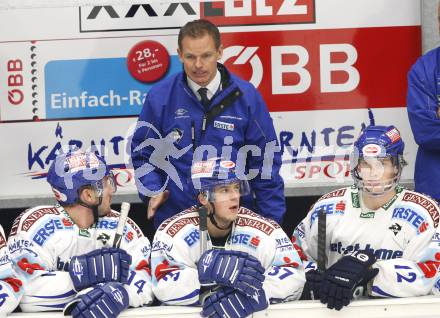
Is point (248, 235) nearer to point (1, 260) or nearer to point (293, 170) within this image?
point (1, 260)

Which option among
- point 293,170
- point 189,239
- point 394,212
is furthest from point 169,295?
point 293,170

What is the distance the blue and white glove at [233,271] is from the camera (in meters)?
4.48

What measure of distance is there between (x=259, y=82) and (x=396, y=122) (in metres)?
0.88

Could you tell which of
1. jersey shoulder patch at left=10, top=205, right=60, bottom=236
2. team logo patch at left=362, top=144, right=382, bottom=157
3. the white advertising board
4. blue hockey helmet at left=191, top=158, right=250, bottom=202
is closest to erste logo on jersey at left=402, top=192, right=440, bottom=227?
team logo patch at left=362, top=144, right=382, bottom=157

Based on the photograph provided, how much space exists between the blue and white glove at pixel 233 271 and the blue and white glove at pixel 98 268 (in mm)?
367

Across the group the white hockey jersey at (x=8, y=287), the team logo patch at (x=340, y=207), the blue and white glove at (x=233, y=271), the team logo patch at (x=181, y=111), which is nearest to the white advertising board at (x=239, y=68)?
the team logo patch at (x=181, y=111)

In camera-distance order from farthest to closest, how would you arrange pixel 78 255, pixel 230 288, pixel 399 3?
1. pixel 399 3
2. pixel 78 255
3. pixel 230 288

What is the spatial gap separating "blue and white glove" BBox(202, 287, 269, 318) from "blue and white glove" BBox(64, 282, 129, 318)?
37 cm

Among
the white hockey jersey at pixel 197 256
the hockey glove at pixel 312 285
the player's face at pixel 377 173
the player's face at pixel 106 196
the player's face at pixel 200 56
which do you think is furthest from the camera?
the player's face at pixel 200 56

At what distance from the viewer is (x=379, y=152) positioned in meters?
5.05

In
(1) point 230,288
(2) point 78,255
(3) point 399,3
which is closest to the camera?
(1) point 230,288

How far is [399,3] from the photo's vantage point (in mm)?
6453

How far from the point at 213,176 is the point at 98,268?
2.31 feet

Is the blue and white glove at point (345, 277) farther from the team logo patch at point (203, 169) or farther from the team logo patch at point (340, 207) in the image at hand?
the team logo patch at point (203, 169)
